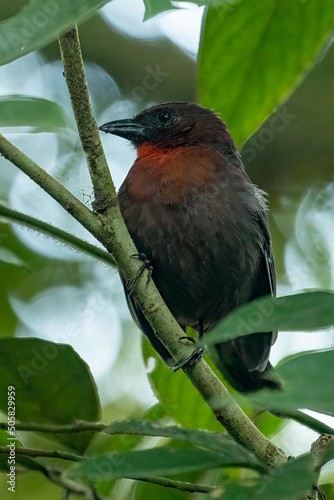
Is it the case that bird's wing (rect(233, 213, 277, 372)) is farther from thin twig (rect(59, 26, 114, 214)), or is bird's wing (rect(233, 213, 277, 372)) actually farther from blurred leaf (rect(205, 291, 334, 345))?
blurred leaf (rect(205, 291, 334, 345))

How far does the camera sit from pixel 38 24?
78 centimetres

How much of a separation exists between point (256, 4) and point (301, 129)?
177 inches

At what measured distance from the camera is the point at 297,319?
78 cm

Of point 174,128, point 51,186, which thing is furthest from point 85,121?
point 174,128

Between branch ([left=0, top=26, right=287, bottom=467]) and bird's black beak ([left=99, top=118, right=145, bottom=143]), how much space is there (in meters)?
1.83

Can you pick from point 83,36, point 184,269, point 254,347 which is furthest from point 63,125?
point 83,36

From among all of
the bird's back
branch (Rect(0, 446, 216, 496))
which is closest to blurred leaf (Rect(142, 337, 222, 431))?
branch (Rect(0, 446, 216, 496))

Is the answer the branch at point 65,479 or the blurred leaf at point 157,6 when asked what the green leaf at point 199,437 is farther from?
the blurred leaf at point 157,6

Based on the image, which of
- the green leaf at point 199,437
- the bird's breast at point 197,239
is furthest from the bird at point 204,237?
the green leaf at point 199,437

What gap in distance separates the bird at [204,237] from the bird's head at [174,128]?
0.02m

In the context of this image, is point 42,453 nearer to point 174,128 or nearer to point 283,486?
point 283,486

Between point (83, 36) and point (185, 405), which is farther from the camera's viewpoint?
point (83, 36)

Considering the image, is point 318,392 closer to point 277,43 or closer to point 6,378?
point 277,43

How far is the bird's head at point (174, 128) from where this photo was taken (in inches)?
139
